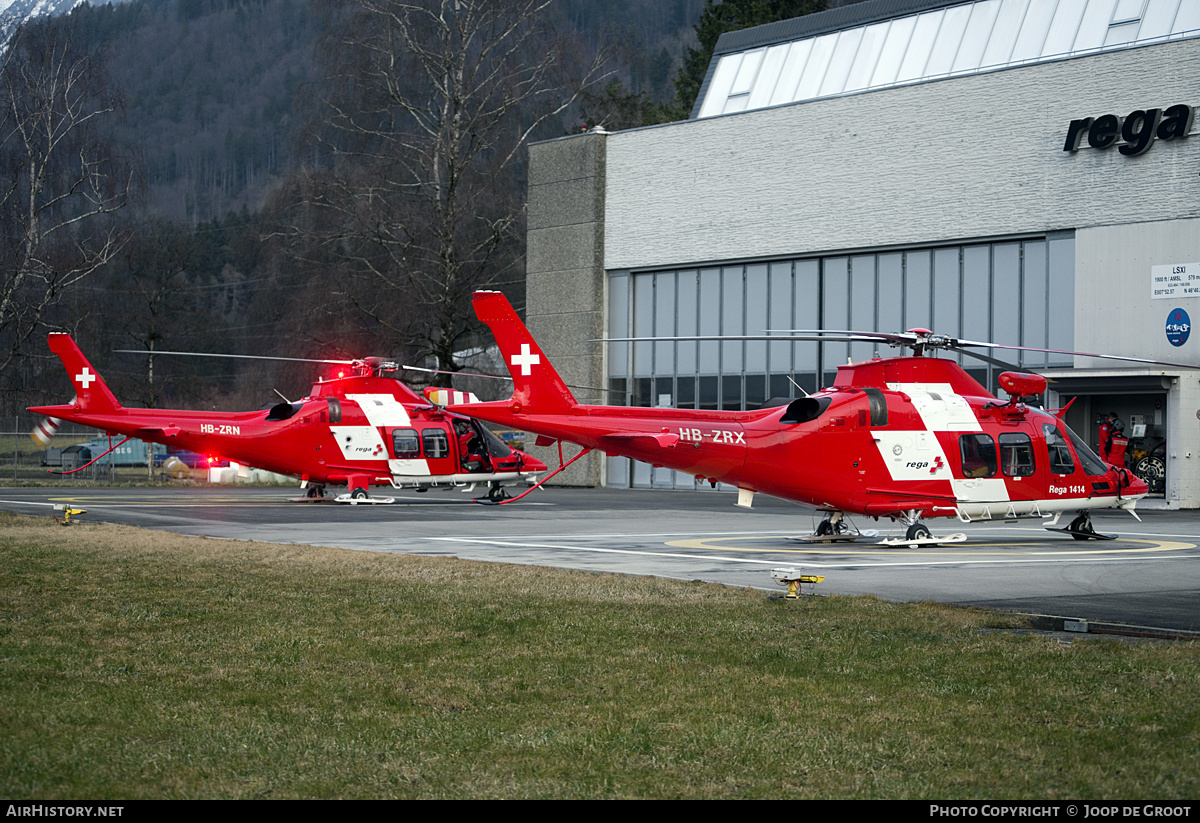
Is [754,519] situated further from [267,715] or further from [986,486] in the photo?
[267,715]

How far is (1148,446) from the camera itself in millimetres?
30500

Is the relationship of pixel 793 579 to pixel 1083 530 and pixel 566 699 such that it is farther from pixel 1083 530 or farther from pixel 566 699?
pixel 1083 530

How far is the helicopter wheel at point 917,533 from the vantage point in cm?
1855

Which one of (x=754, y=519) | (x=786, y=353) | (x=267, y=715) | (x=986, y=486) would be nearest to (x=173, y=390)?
(x=786, y=353)

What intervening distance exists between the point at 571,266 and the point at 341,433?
15627 millimetres

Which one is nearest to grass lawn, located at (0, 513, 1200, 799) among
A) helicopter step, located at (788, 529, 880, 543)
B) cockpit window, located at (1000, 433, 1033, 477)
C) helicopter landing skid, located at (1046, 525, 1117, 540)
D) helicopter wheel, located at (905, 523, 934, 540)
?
helicopter wheel, located at (905, 523, 934, 540)

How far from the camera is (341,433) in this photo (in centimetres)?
2881

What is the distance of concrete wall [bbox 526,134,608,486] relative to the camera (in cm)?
4200

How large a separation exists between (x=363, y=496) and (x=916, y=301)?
55.2ft

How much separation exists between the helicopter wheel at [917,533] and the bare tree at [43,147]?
1099 inches

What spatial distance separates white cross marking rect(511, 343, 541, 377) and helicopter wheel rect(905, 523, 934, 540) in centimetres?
635

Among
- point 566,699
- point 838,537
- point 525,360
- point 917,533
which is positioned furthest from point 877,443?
point 566,699

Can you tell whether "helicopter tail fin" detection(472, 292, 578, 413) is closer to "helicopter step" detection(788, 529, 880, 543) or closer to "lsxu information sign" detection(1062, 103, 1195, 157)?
"helicopter step" detection(788, 529, 880, 543)

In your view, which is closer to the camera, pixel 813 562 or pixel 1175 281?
pixel 813 562
